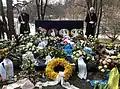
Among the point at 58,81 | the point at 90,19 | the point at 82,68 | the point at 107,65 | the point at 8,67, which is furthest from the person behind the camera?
the point at 90,19

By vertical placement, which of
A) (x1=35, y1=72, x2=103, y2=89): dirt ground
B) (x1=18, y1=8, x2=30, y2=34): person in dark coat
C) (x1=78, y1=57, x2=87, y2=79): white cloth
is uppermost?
(x1=18, y1=8, x2=30, y2=34): person in dark coat

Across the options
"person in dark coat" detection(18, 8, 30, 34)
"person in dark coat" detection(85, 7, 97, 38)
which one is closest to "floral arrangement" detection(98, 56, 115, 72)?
"person in dark coat" detection(85, 7, 97, 38)

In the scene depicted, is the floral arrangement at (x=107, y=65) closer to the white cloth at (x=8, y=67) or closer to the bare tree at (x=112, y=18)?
the white cloth at (x=8, y=67)

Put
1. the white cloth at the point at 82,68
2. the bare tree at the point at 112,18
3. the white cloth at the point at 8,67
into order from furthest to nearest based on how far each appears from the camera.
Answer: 1. the bare tree at the point at 112,18
2. the white cloth at the point at 82,68
3. the white cloth at the point at 8,67

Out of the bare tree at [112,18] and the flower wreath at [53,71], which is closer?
the flower wreath at [53,71]

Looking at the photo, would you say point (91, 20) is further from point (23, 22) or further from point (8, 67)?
point (8, 67)

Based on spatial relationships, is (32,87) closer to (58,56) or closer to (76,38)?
(58,56)

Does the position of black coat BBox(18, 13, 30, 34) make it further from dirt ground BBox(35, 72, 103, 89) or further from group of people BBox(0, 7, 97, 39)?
dirt ground BBox(35, 72, 103, 89)

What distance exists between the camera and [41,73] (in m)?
6.38

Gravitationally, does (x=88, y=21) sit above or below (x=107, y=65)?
above

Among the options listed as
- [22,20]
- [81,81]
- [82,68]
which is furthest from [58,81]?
[22,20]

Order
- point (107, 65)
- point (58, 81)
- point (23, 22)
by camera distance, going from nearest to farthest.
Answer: point (58, 81) → point (107, 65) → point (23, 22)

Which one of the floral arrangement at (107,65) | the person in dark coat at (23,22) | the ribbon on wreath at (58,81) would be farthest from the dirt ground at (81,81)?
the person in dark coat at (23,22)

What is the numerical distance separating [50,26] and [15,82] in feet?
16.5
